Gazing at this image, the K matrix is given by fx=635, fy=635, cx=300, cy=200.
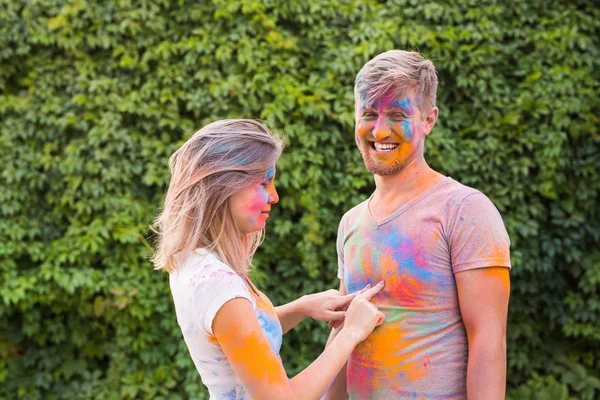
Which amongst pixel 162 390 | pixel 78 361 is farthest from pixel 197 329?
pixel 78 361

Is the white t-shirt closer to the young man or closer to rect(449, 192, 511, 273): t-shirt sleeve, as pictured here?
the young man

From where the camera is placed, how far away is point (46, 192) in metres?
4.98

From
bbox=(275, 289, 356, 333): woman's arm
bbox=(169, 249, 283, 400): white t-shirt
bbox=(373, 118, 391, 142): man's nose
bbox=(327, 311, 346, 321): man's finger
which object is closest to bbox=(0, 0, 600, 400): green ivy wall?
bbox=(275, 289, 356, 333): woman's arm

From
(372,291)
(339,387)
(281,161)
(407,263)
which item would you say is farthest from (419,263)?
(281,161)

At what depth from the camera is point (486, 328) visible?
1.83 meters

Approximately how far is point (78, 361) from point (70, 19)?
2651mm

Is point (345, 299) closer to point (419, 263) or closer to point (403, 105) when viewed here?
point (419, 263)

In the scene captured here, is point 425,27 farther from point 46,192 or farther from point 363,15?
point 46,192

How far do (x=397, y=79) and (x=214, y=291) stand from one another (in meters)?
0.87

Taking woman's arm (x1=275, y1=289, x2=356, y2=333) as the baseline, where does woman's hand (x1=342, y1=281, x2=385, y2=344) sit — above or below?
above

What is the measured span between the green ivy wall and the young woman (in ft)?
8.58

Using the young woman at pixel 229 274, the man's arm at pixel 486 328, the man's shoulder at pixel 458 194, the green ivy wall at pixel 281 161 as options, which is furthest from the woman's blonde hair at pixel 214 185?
the green ivy wall at pixel 281 161

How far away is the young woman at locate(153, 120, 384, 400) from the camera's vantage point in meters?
1.72

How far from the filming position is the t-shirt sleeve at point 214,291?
1.73 meters
